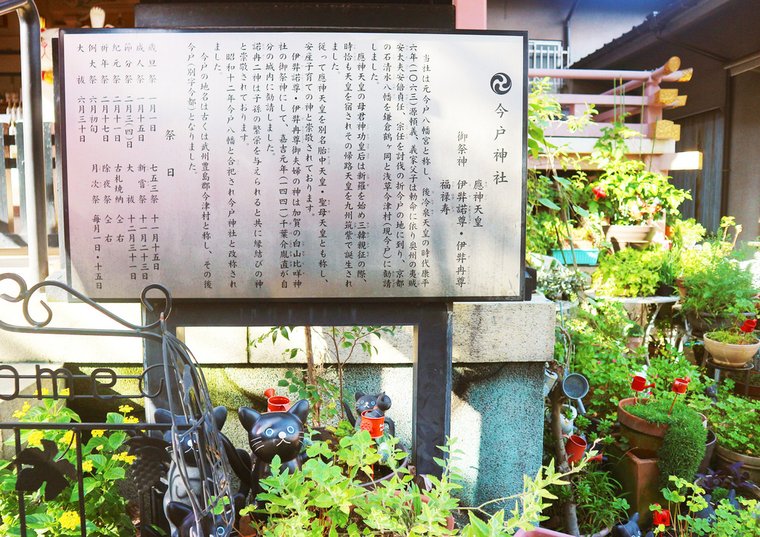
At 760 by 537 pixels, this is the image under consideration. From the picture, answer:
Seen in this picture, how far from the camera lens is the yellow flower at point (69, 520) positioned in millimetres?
2639

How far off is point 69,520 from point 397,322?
6.09ft

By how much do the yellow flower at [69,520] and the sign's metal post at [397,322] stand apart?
2.12 ft

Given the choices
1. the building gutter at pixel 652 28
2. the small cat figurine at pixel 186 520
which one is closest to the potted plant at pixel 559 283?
the small cat figurine at pixel 186 520

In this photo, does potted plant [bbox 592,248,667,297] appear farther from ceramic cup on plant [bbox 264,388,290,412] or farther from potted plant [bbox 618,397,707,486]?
ceramic cup on plant [bbox 264,388,290,412]

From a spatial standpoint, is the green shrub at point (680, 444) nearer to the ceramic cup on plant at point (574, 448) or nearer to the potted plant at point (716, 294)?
the ceramic cup on plant at point (574, 448)

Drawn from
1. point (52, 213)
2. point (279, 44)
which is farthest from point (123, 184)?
point (52, 213)

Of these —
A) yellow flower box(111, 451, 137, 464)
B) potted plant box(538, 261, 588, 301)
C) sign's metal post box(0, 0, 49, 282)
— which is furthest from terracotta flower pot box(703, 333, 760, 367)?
sign's metal post box(0, 0, 49, 282)

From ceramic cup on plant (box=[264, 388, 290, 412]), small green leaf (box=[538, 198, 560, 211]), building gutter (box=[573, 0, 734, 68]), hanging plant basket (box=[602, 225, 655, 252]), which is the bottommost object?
ceramic cup on plant (box=[264, 388, 290, 412])

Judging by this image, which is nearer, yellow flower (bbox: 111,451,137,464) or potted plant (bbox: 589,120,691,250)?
yellow flower (bbox: 111,451,137,464)

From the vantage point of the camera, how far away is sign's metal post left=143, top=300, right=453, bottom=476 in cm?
291

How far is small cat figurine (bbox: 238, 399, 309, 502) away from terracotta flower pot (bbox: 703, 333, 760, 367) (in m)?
5.27

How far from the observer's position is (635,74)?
8180 millimetres

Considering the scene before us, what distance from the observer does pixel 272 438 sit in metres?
2.53

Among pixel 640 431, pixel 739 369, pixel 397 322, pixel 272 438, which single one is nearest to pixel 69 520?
pixel 272 438
